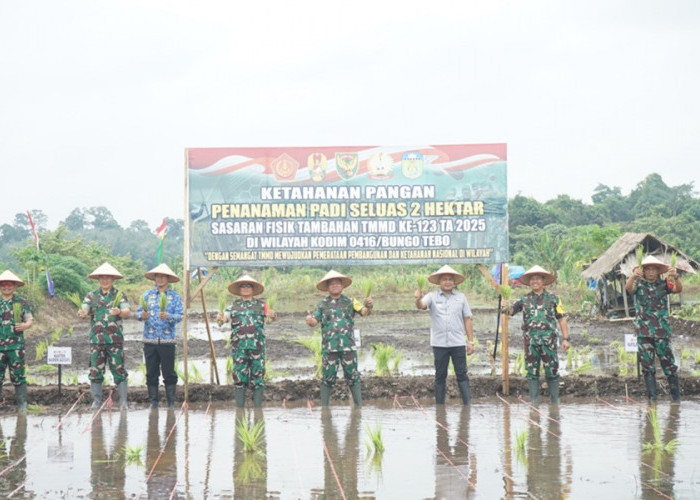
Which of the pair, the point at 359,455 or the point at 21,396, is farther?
the point at 21,396

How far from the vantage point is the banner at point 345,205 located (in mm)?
11336

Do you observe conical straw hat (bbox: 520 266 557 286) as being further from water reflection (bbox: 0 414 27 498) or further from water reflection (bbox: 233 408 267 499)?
water reflection (bbox: 0 414 27 498)

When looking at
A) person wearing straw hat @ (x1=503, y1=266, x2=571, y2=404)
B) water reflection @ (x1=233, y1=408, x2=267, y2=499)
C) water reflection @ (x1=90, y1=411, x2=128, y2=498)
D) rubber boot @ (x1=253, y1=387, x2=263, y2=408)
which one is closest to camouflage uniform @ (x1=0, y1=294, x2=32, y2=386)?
water reflection @ (x1=90, y1=411, x2=128, y2=498)

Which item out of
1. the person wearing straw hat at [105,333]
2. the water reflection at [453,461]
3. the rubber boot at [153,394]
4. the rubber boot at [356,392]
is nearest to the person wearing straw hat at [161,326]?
the rubber boot at [153,394]

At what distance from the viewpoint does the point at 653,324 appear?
33.5ft

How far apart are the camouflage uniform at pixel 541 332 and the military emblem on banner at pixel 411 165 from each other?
2.15 meters

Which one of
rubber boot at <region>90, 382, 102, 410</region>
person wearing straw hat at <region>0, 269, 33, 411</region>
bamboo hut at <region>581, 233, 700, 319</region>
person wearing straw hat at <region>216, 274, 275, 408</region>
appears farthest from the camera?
bamboo hut at <region>581, 233, 700, 319</region>

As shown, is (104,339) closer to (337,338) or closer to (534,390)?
(337,338)

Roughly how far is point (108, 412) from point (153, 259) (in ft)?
241

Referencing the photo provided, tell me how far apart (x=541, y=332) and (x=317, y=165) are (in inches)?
136

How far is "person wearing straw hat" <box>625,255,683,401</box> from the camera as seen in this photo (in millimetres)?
Result: 10195

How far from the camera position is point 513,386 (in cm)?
1152

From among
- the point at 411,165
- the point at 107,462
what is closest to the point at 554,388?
the point at 411,165

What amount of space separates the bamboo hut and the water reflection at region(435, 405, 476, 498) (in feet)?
48.9
